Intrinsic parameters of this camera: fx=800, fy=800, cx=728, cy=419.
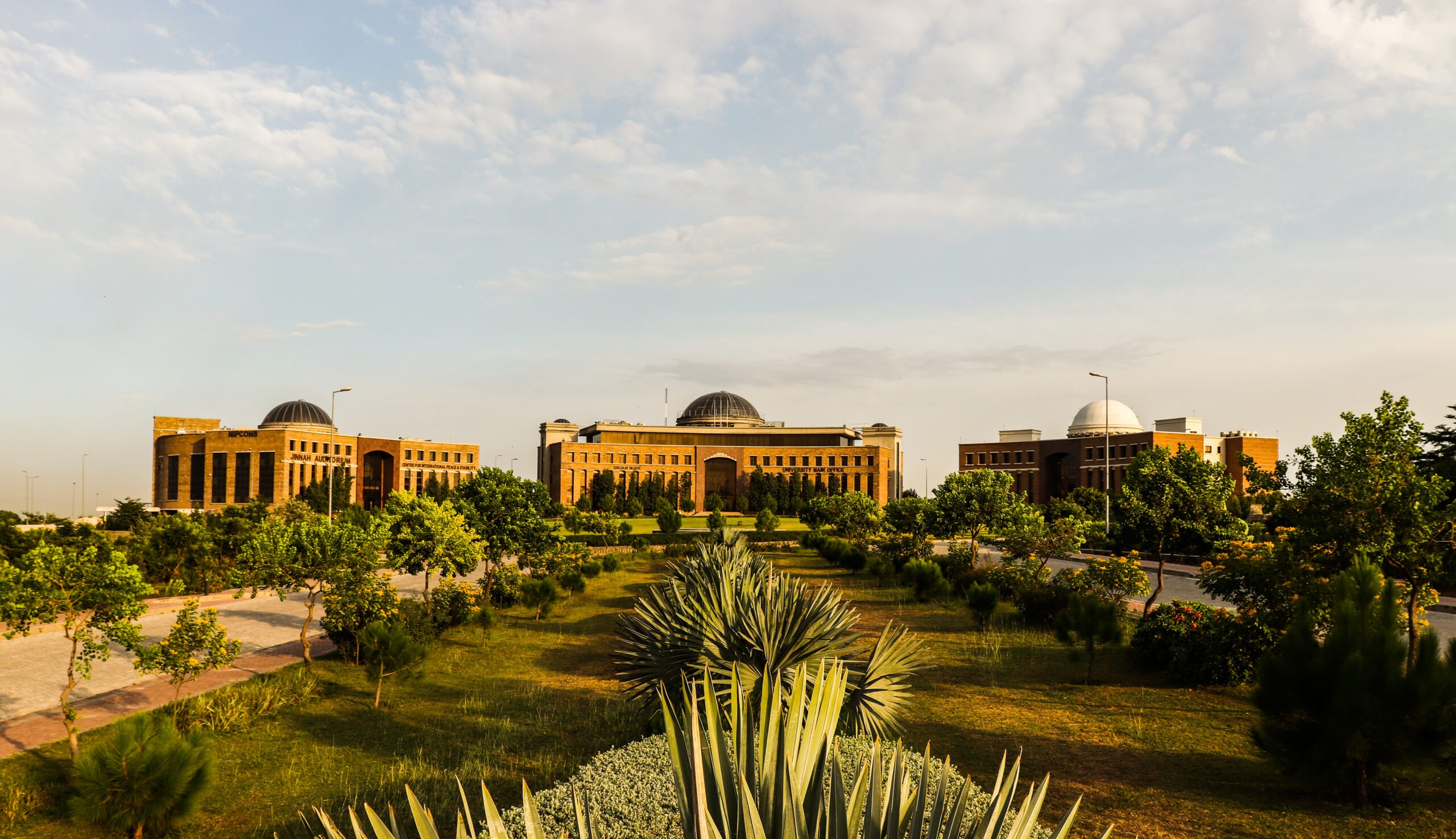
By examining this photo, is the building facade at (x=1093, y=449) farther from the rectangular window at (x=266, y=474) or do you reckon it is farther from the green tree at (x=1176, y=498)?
the rectangular window at (x=266, y=474)

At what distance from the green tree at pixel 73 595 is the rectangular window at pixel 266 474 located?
77.6m

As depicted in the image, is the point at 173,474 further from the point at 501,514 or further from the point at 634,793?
the point at 634,793

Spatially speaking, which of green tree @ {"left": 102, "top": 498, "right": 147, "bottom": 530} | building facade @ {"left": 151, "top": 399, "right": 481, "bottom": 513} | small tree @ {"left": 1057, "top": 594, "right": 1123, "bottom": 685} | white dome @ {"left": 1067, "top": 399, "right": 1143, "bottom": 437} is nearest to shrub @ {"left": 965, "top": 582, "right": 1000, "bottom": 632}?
small tree @ {"left": 1057, "top": 594, "right": 1123, "bottom": 685}

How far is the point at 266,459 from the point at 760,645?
84.6m

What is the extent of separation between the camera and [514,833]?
15.9ft

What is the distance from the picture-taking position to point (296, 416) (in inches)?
3406

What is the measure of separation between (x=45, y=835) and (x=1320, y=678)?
12.4 meters

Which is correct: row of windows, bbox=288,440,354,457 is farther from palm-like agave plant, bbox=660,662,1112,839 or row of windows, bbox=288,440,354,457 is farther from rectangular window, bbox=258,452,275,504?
palm-like agave plant, bbox=660,662,1112,839

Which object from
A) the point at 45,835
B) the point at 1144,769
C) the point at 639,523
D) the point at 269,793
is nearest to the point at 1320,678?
the point at 1144,769

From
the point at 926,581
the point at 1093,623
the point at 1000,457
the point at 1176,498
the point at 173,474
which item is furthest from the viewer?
the point at 1000,457

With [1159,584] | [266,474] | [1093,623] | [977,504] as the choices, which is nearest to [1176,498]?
[1159,584]

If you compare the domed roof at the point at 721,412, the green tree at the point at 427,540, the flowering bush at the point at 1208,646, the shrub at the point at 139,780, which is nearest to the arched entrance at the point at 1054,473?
the domed roof at the point at 721,412

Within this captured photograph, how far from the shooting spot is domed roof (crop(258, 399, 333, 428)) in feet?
282

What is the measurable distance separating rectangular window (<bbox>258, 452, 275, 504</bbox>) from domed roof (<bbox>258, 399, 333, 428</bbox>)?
7.07 meters
